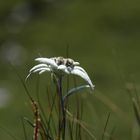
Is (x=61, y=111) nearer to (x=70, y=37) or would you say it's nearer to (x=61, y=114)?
(x=61, y=114)


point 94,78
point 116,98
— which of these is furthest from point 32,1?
point 116,98

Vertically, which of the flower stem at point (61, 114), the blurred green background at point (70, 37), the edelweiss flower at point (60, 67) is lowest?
the blurred green background at point (70, 37)

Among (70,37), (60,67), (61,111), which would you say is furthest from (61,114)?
(70,37)

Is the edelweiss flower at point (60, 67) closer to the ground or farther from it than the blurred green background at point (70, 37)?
farther from it

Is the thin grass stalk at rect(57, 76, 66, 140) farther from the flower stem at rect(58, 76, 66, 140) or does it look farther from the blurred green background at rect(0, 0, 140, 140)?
the blurred green background at rect(0, 0, 140, 140)

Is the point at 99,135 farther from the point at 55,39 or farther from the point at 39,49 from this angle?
the point at 55,39

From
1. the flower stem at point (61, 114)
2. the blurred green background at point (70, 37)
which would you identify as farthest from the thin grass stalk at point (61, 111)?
the blurred green background at point (70, 37)

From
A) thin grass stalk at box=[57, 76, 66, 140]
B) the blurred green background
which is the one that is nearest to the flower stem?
thin grass stalk at box=[57, 76, 66, 140]

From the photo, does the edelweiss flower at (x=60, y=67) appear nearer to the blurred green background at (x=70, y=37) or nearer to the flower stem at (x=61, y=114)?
the flower stem at (x=61, y=114)

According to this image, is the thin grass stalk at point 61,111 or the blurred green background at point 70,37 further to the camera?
the blurred green background at point 70,37
